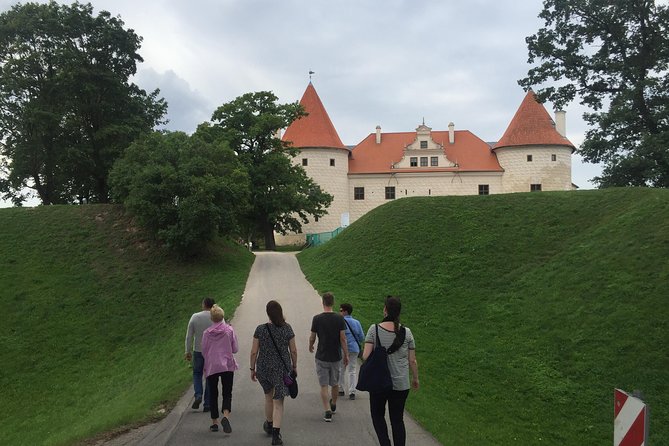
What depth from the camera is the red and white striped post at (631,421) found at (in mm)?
5109

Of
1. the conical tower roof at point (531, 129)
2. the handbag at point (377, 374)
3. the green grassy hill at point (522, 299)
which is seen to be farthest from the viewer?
the conical tower roof at point (531, 129)

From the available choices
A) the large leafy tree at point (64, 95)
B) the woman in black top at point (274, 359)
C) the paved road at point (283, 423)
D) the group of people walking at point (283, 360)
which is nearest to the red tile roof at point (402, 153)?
the large leafy tree at point (64, 95)

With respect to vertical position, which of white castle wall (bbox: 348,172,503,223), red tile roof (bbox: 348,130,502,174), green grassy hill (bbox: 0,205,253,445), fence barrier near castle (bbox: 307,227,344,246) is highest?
red tile roof (bbox: 348,130,502,174)

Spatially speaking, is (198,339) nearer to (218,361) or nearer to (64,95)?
(218,361)

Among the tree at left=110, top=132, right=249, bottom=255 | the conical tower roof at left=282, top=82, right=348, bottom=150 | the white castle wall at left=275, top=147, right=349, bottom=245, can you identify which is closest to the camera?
the tree at left=110, top=132, right=249, bottom=255

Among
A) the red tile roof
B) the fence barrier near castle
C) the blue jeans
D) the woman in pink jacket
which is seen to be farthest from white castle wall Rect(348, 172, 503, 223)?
the woman in pink jacket

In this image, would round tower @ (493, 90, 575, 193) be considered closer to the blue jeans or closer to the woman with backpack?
the blue jeans

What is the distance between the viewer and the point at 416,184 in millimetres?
54281

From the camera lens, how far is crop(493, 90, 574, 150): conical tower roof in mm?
51453

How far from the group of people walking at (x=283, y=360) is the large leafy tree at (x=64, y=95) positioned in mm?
33044

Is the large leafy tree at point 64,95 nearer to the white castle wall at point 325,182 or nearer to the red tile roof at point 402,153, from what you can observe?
the white castle wall at point 325,182

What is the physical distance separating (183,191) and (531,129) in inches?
1476

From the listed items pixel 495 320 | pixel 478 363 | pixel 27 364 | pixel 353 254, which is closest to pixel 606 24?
pixel 353 254

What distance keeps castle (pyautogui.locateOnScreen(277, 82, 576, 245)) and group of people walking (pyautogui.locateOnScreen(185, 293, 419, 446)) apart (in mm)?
42422
